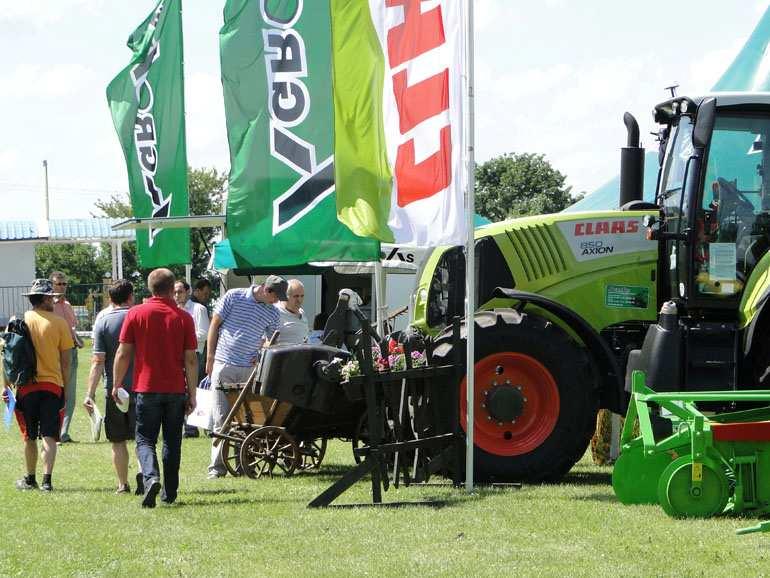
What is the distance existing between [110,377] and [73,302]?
34.1 m

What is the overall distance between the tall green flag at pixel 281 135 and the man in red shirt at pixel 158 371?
2.74 metres

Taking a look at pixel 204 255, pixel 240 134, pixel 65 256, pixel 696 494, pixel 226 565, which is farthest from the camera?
pixel 65 256

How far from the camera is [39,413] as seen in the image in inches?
401

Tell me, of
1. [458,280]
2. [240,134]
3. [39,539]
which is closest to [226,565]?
[39,539]

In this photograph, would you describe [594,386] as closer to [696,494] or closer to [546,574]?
[696,494]

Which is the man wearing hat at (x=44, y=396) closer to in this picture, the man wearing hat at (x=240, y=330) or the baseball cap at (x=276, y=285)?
the man wearing hat at (x=240, y=330)

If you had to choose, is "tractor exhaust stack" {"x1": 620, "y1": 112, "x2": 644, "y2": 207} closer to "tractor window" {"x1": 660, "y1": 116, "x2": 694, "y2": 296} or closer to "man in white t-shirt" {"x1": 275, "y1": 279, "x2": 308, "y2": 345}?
"tractor window" {"x1": 660, "y1": 116, "x2": 694, "y2": 296}

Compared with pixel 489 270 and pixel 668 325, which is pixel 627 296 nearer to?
pixel 668 325

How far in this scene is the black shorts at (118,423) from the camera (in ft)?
31.5

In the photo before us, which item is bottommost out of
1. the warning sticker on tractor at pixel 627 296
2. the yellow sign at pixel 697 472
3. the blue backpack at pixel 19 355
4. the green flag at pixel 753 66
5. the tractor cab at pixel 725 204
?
the yellow sign at pixel 697 472

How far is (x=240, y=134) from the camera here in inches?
482

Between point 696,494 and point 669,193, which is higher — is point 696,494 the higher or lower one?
the lower one

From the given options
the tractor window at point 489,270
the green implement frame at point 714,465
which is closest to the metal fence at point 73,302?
the tractor window at point 489,270

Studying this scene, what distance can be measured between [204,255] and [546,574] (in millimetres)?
47137
